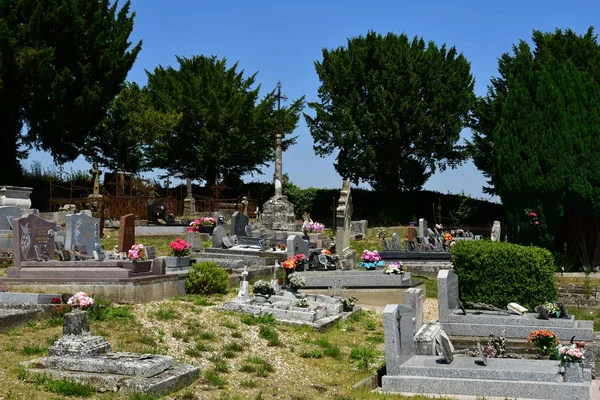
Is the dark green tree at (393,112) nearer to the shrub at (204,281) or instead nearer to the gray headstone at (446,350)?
the shrub at (204,281)

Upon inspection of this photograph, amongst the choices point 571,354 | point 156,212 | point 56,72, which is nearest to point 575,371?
point 571,354

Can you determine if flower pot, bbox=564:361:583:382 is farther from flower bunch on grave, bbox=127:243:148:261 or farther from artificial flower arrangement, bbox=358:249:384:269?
artificial flower arrangement, bbox=358:249:384:269

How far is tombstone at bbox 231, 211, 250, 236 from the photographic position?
25859 mm

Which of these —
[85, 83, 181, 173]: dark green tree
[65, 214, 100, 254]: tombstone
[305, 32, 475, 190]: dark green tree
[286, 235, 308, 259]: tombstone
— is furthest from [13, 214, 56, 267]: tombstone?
[305, 32, 475, 190]: dark green tree

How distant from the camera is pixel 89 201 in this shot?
32875 millimetres

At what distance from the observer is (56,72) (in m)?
35.8

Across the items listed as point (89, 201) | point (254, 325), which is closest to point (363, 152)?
point (89, 201)

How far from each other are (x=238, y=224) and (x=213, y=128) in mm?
24168

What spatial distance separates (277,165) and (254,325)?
24513 mm

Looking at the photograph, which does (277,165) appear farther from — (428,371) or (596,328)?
(428,371)

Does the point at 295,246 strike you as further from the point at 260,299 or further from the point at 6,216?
the point at 6,216

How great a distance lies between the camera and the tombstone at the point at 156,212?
107 feet

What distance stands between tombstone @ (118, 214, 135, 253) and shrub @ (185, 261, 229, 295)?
8.43 ft

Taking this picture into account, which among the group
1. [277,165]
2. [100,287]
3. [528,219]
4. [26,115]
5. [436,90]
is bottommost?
[100,287]
